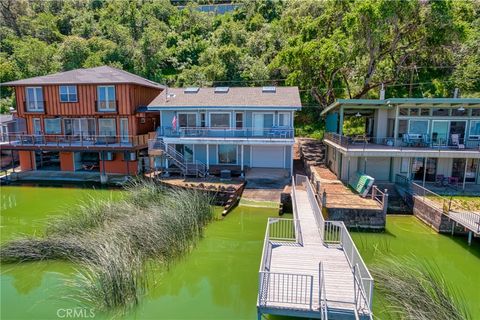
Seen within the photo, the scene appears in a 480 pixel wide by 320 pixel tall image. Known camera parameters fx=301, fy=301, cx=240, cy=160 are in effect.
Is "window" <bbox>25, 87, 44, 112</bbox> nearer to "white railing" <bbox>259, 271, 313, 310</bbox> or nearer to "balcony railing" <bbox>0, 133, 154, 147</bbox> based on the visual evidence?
"balcony railing" <bbox>0, 133, 154, 147</bbox>

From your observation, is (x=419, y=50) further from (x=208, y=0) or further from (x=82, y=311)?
(x=208, y=0)

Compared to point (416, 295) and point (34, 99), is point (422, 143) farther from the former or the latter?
point (34, 99)

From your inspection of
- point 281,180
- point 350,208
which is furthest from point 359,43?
point 350,208

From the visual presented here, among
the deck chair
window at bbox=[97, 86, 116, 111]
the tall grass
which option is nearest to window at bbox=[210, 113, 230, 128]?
window at bbox=[97, 86, 116, 111]

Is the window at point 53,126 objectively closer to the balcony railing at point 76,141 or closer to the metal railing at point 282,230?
the balcony railing at point 76,141

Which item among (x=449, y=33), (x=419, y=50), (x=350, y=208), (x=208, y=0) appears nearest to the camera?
(x=350, y=208)

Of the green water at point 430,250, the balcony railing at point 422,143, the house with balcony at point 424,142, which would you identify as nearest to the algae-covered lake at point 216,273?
the green water at point 430,250
